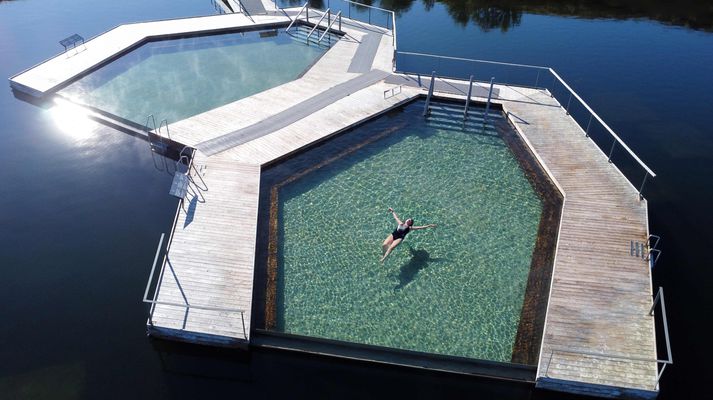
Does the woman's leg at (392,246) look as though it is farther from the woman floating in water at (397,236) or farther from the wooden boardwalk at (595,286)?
the wooden boardwalk at (595,286)

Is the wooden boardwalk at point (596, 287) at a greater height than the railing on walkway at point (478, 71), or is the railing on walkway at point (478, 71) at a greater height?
the railing on walkway at point (478, 71)

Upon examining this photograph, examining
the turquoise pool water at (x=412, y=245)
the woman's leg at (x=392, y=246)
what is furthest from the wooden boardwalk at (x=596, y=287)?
the woman's leg at (x=392, y=246)

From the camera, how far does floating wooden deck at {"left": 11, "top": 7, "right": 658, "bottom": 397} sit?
14.5m

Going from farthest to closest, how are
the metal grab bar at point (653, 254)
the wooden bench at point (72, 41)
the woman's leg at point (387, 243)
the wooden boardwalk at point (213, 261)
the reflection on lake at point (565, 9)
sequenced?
the reflection on lake at point (565, 9)
the wooden bench at point (72, 41)
the woman's leg at point (387, 243)
the metal grab bar at point (653, 254)
the wooden boardwalk at point (213, 261)

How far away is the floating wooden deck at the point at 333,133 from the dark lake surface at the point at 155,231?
3.85 feet

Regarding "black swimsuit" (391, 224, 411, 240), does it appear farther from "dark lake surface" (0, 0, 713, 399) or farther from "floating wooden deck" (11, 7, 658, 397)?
"floating wooden deck" (11, 7, 658, 397)

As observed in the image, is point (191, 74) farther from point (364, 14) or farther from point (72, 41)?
point (364, 14)

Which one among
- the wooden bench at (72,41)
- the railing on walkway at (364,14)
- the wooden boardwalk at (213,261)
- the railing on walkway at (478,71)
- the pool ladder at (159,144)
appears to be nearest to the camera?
the wooden boardwalk at (213,261)

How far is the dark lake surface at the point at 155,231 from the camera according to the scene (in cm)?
1420

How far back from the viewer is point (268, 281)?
54.6ft

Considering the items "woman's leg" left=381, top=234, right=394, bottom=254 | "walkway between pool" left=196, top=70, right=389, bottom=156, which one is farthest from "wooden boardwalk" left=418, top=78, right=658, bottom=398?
"walkway between pool" left=196, top=70, right=389, bottom=156

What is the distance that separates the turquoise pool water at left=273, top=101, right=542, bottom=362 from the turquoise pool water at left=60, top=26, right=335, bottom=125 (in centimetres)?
765

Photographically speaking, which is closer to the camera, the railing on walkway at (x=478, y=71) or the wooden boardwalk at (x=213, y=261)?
the wooden boardwalk at (x=213, y=261)

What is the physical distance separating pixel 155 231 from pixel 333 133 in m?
9.14
